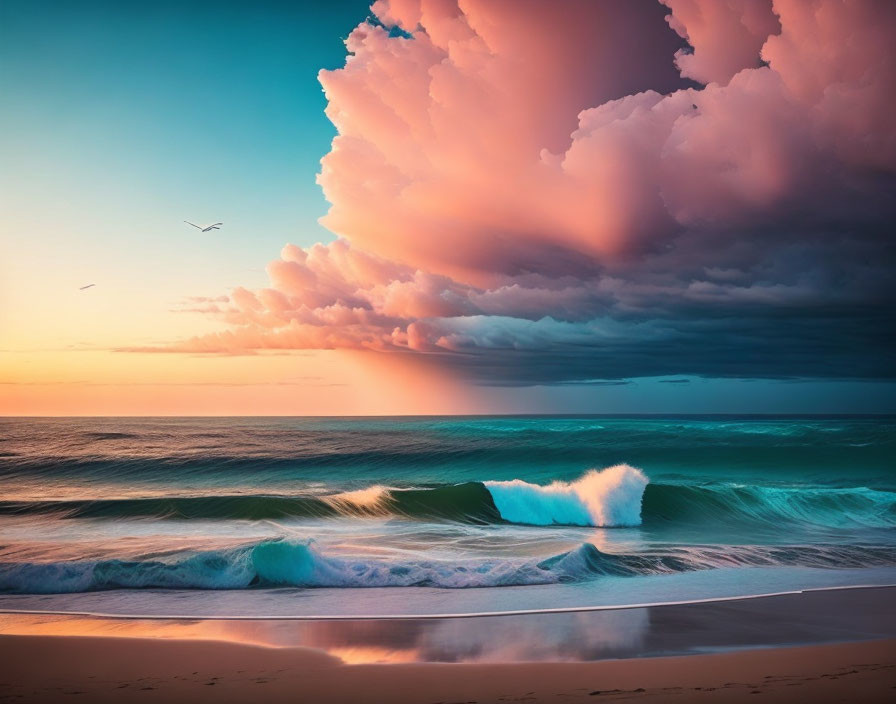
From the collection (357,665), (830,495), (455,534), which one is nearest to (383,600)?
(357,665)

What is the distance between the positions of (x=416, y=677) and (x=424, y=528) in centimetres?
1038

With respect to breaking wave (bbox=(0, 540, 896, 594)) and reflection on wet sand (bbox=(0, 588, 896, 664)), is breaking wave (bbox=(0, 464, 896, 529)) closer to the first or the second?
breaking wave (bbox=(0, 540, 896, 594))

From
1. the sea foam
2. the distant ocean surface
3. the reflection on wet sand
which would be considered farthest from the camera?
the sea foam

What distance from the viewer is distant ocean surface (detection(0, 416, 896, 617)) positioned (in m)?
9.06

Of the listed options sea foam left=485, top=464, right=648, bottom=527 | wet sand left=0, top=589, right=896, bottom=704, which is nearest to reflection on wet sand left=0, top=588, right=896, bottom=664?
wet sand left=0, top=589, right=896, bottom=704

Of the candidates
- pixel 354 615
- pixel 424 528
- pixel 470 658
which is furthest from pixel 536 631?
Answer: pixel 424 528

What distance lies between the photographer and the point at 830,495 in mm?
21562

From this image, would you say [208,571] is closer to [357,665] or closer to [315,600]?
[315,600]

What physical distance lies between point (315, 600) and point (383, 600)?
0.90m

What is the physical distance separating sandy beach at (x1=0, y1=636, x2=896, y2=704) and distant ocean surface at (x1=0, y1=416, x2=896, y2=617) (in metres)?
1.94

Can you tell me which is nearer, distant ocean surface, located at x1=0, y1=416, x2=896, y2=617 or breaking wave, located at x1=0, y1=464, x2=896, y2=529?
distant ocean surface, located at x1=0, y1=416, x2=896, y2=617

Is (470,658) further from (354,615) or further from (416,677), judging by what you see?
(354,615)

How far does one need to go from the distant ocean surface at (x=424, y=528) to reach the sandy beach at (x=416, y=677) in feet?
6.37

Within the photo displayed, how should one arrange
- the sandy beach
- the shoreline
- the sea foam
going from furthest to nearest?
the sea foam, the shoreline, the sandy beach
